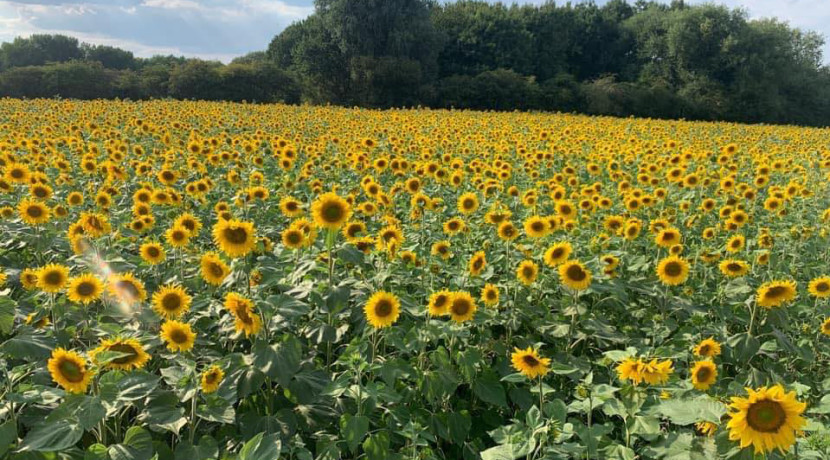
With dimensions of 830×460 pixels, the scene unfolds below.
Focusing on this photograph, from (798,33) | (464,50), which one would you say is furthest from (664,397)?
(798,33)

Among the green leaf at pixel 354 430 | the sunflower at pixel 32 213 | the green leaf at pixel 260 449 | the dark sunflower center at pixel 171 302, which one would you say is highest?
the sunflower at pixel 32 213

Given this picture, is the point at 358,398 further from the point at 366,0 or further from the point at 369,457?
the point at 366,0

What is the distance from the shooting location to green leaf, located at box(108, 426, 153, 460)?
2.04 m

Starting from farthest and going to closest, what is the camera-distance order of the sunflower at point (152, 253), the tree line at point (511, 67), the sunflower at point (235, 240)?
the tree line at point (511, 67) → the sunflower at point (152, 253) → the sunflower at point (235, 240)

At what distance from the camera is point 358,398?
2469 millimetres

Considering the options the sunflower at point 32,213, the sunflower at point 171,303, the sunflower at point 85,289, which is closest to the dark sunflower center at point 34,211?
the sunflower at point 32,213

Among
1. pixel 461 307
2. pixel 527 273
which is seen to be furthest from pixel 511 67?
pixel 461 307

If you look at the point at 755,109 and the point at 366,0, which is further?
the point at 755,109

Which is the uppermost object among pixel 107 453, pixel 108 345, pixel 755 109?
pixel 755 109

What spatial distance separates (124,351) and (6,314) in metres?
0.73

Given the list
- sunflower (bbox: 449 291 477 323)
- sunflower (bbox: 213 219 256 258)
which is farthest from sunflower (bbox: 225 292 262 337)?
sunflower (bbox: 449 291 477 323)

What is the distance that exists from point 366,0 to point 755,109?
3285cm

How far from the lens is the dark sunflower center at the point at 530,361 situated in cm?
249

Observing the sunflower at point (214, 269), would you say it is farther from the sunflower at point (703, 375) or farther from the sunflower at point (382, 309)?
the sunflower at point (703, 375)
